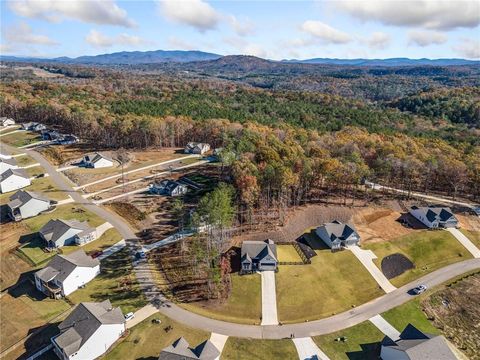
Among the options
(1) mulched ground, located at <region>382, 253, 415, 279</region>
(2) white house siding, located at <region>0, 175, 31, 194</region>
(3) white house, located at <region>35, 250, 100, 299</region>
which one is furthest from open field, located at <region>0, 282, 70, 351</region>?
(1) mulched ground, located at <region>382, 253, 415, 279</region>

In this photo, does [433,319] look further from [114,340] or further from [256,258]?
[114,340]

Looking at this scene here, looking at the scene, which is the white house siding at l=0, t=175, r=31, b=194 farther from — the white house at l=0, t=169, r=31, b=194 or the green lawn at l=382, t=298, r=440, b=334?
the green lawn at l=382, t=298, r=440, b=334

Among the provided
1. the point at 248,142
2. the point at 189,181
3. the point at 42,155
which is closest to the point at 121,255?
the point at 189,181

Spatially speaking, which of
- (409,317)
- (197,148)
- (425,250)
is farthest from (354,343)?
(197,148)

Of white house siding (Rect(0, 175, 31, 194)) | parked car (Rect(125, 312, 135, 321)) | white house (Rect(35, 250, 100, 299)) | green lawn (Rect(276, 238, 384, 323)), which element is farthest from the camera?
white house siding (Rect(0, 175, 31, 194))

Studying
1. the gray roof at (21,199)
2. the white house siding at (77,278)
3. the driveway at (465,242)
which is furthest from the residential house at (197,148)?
the driveway at (465,242)

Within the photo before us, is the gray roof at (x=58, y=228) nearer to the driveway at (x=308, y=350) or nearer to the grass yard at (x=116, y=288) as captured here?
the grass yard at (x=116, y=288)
